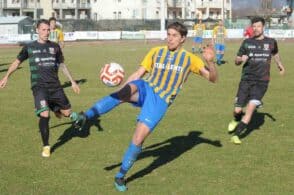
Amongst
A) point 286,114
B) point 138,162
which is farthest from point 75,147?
point 286,114

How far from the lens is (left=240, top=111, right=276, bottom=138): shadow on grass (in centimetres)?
1017

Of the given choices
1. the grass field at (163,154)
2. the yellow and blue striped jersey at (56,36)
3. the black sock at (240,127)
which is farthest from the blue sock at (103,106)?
the yellow and blue striped jersey at (56,36)

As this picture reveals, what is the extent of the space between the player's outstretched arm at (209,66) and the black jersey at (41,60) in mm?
2722

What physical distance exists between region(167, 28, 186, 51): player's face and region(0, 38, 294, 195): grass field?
1719 millimetres

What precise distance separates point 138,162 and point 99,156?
71 cm

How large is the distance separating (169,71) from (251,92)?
3216 millimetres

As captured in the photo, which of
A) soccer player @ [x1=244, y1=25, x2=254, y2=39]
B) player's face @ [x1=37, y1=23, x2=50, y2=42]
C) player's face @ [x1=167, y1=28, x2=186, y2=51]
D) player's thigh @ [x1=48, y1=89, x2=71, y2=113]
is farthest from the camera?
soccer player @ [x1=244, y1=25, x2=254, y2=39]

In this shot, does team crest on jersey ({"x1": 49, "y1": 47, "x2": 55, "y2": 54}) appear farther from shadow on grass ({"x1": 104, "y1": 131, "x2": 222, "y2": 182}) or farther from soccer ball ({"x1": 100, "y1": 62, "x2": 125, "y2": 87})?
shadow on grass ({"x1": 104, "y1": 131, "x2": 222, "y2": 182})

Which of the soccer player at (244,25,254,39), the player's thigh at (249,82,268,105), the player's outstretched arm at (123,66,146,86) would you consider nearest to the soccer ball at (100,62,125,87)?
the player's outstretched arm at (123,66,146,86)

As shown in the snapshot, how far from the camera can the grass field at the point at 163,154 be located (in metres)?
6.89

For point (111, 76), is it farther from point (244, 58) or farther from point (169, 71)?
point (244, 58)

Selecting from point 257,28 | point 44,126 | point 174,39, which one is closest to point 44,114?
point 44,126

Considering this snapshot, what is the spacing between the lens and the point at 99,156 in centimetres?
833

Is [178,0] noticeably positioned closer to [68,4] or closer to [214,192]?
[68,4]
